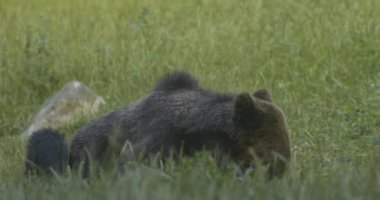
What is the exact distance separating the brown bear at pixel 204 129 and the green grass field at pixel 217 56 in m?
1.17

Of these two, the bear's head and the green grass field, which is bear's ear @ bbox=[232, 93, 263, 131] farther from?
the green grass field

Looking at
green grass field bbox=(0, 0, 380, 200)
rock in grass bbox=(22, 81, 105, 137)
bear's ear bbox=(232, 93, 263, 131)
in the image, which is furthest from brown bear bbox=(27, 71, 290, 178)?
rock in grass bbox=(22, 81, 105, 137)

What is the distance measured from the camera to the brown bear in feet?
18.9

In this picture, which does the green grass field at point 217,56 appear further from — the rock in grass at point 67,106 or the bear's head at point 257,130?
the bear's head at point 257,130

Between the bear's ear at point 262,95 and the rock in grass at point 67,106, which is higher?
the bear's ear at point 262,95

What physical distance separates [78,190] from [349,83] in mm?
5867

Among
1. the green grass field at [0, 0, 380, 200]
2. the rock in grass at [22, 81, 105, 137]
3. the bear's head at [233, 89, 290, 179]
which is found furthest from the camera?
the rock in grass at [22, 81, 105, 137]

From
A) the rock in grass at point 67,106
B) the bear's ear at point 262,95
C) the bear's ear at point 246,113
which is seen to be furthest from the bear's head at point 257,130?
the rock in grass at point 67,106

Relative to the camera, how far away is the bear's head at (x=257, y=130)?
5738 millimetres

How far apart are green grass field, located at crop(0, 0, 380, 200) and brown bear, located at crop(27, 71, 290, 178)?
117cm

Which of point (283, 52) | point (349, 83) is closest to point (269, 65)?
point (283, 52)

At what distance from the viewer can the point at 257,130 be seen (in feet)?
19.1

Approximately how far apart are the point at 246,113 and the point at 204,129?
0.90ft

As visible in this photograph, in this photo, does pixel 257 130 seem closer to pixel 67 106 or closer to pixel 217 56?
pixel 67 106
